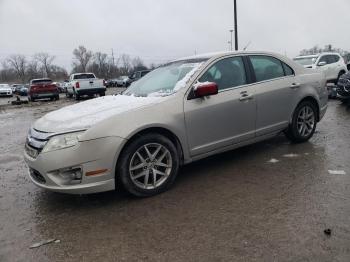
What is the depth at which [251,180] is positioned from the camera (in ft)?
14.5

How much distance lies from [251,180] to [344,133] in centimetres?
328

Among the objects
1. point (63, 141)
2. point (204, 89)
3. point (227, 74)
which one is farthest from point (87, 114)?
point (227, 74)

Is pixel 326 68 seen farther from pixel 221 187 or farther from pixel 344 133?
pixel 221 187

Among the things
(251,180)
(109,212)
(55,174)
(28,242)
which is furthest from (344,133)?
(28,242)

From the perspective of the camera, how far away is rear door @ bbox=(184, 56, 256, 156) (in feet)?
14.5

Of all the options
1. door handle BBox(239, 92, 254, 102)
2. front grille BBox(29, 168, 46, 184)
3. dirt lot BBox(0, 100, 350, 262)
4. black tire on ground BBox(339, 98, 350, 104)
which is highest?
door handle BBox(239, 92, 254, 102)

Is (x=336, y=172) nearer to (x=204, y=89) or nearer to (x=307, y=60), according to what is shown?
(x=204, y=89)

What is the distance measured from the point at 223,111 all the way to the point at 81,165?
196 cm

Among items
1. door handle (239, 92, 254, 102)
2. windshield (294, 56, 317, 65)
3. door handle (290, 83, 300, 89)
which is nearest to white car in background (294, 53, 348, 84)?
windshield (294, 56, 317, 65)

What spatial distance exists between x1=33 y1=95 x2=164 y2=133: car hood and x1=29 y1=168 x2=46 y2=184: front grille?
483 millimetres

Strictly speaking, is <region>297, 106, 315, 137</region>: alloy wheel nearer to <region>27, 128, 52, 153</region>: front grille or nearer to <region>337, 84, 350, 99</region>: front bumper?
<region>27, 128, 52, 153</region>: front grille

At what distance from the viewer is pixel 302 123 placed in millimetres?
5922

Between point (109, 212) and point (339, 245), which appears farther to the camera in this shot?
point (109, 212)

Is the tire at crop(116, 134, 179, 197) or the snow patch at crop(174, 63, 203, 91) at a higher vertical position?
the snow patch at crop(174, 63, 203, 91)
